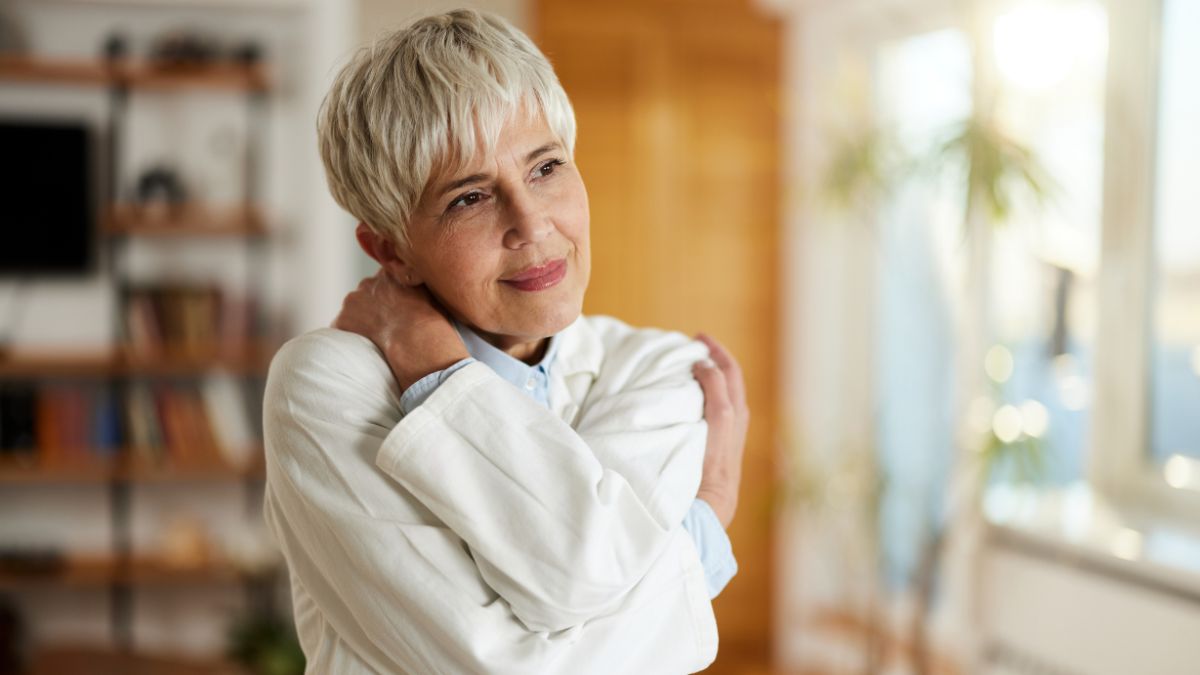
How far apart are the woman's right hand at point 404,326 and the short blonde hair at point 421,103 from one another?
0.20 ft

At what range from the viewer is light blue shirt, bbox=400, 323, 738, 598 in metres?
0.94

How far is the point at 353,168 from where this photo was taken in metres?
1.00

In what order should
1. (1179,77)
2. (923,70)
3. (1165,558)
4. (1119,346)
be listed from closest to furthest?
1. (1165,558)
2. (1179,77)
3. (1119,346)
4. (923,70)

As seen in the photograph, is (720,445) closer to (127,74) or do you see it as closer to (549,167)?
(549,167)

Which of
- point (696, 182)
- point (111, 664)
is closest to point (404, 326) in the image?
point (111, 664)

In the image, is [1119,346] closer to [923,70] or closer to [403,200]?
[923,70]

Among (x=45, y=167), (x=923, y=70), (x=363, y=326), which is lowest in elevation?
(x=363, y=326)

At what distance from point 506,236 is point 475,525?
0.90 ft

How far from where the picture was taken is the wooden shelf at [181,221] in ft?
12.8

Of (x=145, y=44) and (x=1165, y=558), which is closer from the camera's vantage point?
(x=1165, y=558)

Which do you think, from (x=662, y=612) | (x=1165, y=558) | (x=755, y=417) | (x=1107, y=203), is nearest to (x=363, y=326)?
(x=662, y=612)

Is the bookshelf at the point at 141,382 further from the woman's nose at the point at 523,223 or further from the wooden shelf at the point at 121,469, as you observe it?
the woman's nose at the point at 523,223

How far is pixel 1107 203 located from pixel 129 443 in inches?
132

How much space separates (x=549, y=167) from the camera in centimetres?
104
